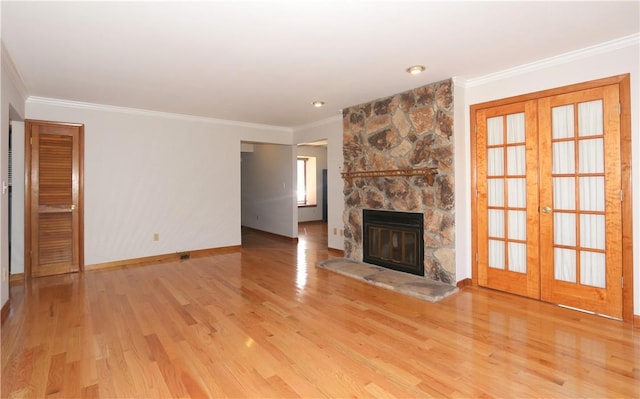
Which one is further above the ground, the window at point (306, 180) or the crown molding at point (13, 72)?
the crown molding at point (13, 72)

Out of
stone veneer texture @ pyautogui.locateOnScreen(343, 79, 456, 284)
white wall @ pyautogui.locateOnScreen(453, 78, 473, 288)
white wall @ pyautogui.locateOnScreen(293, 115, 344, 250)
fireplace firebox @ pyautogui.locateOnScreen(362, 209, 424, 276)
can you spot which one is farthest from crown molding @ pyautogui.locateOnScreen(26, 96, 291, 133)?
white wall @ pyautogui.locateOnScreen(453, 78, 473, 288)

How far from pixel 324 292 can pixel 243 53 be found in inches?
99.2

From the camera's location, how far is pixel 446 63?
3.26 metres

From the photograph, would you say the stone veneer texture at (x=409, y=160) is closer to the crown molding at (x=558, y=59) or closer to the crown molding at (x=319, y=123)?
the crown molding at (x=558, y=59)

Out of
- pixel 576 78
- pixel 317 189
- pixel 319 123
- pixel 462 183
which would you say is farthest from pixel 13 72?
pixel 317 189

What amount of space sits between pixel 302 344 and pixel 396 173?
247cm

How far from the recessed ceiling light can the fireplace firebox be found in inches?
64.3

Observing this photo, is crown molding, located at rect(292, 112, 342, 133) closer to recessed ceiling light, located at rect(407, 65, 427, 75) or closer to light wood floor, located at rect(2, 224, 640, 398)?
recessed ceiling light, located at rect(407, 65, 427, 75)

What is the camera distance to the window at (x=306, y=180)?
10.2 metres

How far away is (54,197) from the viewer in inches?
177

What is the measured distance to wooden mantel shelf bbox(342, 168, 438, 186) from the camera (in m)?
3.88

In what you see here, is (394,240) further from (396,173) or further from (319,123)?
(319,123)

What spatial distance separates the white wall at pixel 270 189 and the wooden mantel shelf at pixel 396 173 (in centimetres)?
233

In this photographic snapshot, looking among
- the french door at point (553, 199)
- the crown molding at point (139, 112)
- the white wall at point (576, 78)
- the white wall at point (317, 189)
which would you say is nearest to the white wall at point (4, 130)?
the crown molding at point (139, 112)
